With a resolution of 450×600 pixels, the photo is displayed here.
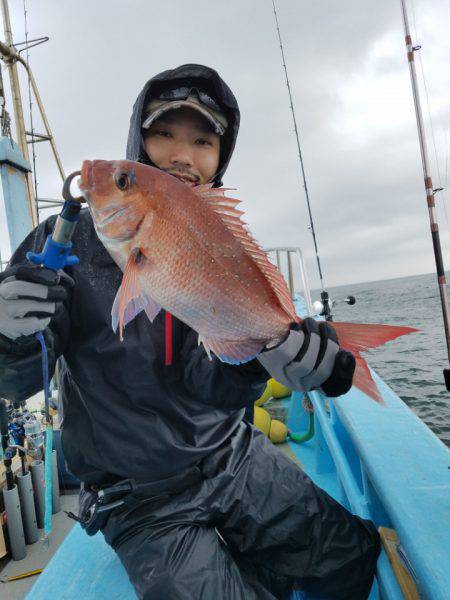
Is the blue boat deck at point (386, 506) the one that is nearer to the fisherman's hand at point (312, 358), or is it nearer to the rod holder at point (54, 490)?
the fisherman's hand at point (312, 358)

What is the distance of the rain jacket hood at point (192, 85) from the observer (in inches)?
81.4

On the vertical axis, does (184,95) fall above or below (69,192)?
above

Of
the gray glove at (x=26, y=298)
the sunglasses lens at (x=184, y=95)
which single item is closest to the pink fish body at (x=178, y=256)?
the gray glove at (x=26, y=298)

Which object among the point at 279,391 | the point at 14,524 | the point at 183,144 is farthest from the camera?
the point at 279,391

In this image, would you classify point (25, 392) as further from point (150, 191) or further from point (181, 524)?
point (150, 191)

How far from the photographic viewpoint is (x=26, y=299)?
141 centimetres

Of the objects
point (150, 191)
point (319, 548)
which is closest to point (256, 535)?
point (319, 548)

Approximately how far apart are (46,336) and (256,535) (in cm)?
135

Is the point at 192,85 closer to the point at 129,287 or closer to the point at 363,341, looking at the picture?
the point at 129,287

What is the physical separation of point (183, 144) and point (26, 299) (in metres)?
1.18

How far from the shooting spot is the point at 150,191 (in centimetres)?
128

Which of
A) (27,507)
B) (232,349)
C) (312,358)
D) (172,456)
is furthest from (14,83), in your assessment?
(312,358)

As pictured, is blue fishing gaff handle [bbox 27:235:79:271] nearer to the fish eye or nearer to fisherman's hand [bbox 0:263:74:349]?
fisherman's hand [bbox 0:263:74:349]

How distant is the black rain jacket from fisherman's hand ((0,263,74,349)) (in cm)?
22
